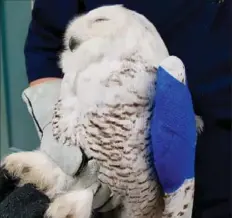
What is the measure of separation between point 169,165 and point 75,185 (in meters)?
0.09

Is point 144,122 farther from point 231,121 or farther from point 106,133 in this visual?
point 231,121

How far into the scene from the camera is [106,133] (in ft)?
1.36

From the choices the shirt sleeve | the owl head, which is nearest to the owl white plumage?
the owl head

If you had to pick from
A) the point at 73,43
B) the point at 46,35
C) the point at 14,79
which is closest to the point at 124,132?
the point at 73,43

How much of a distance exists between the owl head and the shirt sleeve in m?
0.16

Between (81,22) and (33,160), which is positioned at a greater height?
A: (81,22)

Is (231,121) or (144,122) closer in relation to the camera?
(144,122)

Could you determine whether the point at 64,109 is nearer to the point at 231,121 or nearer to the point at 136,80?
the point at 136,80

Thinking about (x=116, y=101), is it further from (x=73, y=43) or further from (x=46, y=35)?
(x=46, y=35)

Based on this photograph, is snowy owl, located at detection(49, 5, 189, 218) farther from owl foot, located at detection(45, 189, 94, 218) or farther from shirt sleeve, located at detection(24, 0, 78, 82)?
shirt sleeve, located at detection(24, 0, 78, 82)

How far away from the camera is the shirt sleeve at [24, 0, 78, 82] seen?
0.61 metres

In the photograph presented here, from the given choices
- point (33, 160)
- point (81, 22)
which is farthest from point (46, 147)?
point (81, 22)

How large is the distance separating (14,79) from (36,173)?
92cm

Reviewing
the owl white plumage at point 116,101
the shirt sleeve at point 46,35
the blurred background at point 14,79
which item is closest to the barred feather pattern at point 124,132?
the owl white plumage at point 116,101
